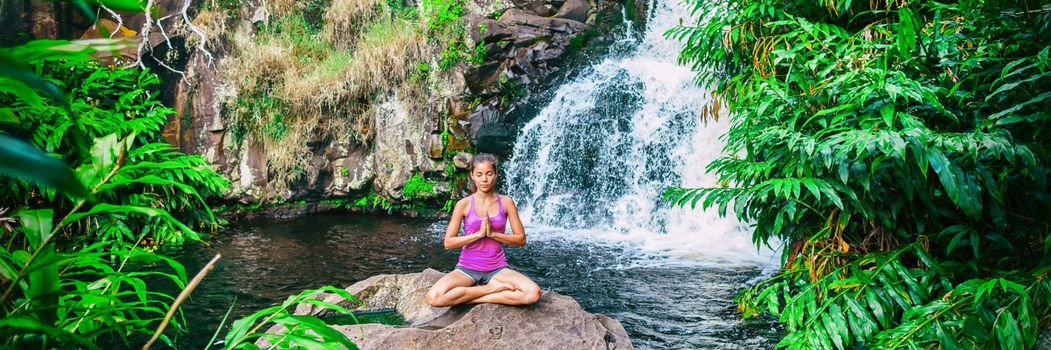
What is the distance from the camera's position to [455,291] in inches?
152

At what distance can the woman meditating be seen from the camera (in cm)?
379

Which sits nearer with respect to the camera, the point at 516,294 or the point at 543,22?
the point at 516,294

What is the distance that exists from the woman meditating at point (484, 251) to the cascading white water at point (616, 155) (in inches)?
166

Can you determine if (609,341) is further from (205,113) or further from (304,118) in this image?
(205,113)

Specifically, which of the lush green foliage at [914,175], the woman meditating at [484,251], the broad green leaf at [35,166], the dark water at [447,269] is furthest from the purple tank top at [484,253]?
the broad green leaf at [35,166]

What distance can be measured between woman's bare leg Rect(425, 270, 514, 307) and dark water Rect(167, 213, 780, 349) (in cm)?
128

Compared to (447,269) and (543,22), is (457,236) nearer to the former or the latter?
(447,269)

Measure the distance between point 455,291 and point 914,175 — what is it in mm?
2682

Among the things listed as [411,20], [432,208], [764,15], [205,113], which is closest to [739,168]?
[764,15]

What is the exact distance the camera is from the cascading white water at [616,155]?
344 inches

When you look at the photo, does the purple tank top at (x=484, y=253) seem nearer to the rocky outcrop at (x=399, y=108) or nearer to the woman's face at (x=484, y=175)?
the woman's face at (x=484, y=175)

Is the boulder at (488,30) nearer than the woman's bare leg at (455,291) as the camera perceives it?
No

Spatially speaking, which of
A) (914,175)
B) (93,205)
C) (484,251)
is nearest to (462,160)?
(484,251)

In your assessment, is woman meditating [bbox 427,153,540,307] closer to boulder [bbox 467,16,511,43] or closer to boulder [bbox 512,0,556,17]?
boulder [bbox 467,16,511,43]
